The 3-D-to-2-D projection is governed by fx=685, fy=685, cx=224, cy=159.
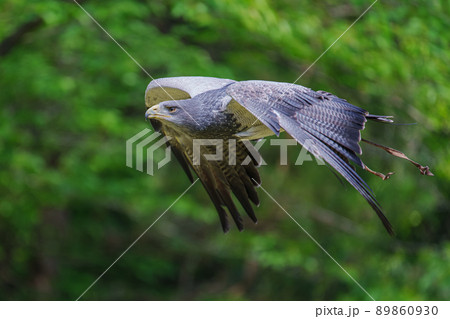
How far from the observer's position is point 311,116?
358 centimetres

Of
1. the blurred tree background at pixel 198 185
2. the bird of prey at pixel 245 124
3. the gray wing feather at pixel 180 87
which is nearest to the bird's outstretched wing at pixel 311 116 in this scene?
the bird of prey at pixel 245 124

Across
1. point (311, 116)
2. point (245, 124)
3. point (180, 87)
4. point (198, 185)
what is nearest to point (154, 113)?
point (180, 87)

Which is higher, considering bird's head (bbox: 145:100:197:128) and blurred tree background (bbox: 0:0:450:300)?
bird's head (bbox: 145:100:197:128)

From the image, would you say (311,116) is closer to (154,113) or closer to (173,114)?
(173,114)

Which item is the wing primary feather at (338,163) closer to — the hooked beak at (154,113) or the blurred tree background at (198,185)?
the hooked beak at (154,113)

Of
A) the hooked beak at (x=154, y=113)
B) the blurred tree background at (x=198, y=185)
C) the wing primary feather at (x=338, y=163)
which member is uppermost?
the wing primary feather at (x=338, y=163)

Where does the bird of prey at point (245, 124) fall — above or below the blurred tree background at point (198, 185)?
above

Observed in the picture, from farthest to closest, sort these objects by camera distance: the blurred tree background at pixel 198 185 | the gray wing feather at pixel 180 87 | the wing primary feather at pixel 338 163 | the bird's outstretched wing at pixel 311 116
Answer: the blurred tree background at pixel 198 185 → the gray wing feather at pixel 180 87 → the bird's outstretched wing at pixel 311 116 → the wing primary feather at pixel 338 163

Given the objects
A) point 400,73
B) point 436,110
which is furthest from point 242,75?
point 436,110

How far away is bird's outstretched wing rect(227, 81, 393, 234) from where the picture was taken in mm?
3307

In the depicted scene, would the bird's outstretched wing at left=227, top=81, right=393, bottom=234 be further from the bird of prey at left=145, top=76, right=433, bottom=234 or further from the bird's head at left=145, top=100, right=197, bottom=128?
the bird's head at left=145, top=100, right=197, bottom=128

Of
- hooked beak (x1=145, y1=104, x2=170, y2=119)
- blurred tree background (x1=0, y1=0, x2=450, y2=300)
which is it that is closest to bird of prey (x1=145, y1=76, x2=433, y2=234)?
hooked beak (x1=145, y1=104, x2=170, y2=119)

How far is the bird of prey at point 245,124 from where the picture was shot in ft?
11.0
